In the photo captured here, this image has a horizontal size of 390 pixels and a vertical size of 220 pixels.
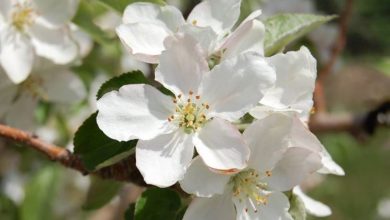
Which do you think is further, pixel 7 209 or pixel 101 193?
pixel 7 209

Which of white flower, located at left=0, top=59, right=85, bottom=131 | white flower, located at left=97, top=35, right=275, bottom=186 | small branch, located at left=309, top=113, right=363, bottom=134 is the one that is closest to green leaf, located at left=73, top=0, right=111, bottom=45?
white flower, located at left=0, top=59, right=85, bottom=131

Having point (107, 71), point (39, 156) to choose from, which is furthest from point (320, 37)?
point (39, 156)

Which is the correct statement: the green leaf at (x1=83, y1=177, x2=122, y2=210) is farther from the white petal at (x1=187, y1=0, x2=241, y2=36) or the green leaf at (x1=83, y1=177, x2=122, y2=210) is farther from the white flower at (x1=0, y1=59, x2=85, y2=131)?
the white petal at (x1=187, y1=0, x2=241, y2=36)

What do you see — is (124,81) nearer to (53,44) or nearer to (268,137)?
(268,137)

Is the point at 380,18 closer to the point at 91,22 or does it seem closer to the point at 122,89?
the point at 91,22

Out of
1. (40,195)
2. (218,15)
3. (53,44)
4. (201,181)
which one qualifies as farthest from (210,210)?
(40,195)

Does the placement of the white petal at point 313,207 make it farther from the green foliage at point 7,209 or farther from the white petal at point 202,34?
the green foliage at point 7,209

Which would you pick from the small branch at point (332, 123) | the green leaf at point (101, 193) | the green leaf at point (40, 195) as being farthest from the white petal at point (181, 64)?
the small branch at point (332, 123)
